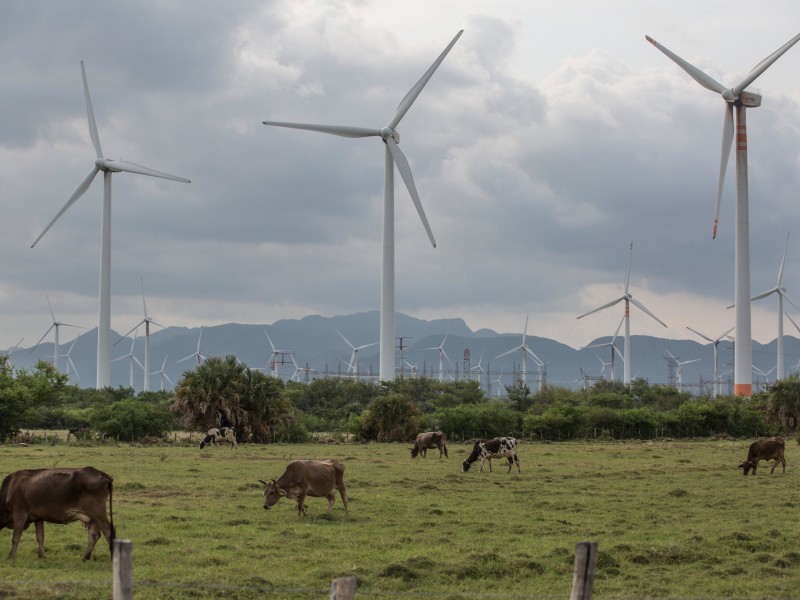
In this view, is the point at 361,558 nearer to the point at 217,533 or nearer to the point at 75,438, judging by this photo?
the point at 217,533

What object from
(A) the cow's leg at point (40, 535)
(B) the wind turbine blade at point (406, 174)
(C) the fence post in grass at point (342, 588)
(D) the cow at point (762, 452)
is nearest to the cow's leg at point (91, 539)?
(A) the cow's leg at point (40, 535)

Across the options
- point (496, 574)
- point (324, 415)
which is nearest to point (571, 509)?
point (496, 574)

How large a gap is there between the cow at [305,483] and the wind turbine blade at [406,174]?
53.4m

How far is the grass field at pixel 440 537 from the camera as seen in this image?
47.0 feet

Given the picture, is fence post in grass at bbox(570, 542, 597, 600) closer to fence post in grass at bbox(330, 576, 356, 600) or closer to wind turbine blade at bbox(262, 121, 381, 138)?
fence post in grass at bbox(330, 576, 356, 600)

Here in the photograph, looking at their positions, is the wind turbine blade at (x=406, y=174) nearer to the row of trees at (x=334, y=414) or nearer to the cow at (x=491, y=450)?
the row of trees at (x=334, y=414)

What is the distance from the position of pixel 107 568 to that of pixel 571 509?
35.5 feet

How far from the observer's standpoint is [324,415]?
7150cm

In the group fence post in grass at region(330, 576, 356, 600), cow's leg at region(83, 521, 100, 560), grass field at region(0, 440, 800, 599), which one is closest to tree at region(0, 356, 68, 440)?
grass field at region(0, 440, 800, 599)

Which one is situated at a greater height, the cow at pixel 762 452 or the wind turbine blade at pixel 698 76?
the wind turbine blade at pixel 698 76

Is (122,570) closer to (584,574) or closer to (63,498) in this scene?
(584,574)

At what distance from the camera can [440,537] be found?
18.1 meters

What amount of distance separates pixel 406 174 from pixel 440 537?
58005 millimetres

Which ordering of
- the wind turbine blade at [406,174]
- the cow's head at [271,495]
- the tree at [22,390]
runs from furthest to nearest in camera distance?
the wind turbine blade at [406,174] → the tree at [22,390] → the cow's head at [271,495]
